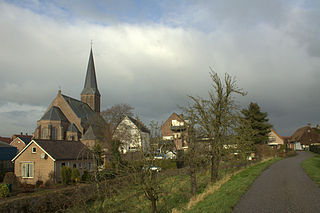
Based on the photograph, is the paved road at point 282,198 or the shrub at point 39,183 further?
the shrub at point 39,183

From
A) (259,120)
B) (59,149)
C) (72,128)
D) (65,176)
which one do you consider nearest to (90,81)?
(72,128)

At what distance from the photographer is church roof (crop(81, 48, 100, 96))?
78812 millimetres

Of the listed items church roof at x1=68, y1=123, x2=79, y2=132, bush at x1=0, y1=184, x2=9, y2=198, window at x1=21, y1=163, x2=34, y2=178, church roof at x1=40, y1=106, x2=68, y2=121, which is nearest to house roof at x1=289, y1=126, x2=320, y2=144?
church roof at x1=68, y1=123, x2=79, y2=132

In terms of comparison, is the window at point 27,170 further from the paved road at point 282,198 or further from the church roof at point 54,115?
the church roof at point 54,115

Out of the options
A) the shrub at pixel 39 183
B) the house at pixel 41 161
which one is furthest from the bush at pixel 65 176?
the shrub at pixel 39 183

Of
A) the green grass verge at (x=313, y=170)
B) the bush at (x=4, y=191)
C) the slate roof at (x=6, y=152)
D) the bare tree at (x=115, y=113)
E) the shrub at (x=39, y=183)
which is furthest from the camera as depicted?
the bare tree at (x=115, y=113)

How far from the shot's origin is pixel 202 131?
19.6 meters

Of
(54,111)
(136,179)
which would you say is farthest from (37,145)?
(54,111)

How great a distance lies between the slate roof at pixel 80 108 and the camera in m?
66.3

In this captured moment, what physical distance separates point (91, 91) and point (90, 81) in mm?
3365

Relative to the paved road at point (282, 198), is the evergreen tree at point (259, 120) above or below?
above

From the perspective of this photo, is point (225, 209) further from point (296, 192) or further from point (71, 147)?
point (71, 147)

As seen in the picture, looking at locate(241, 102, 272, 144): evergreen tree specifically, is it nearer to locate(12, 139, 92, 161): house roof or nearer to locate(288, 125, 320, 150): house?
locate(12, 139, 92, 161): house roof

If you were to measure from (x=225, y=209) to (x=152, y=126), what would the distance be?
4408mm
